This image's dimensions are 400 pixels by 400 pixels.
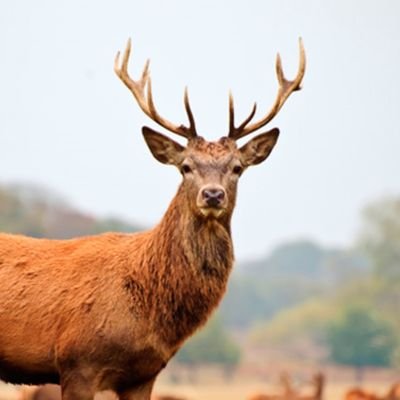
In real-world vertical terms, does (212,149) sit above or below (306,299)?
above

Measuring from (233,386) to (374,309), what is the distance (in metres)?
15.6

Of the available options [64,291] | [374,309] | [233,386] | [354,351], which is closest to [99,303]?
[64,291]

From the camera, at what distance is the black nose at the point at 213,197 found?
12836 mm

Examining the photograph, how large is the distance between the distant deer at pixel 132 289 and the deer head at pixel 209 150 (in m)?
0.01

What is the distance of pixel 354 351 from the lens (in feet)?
251

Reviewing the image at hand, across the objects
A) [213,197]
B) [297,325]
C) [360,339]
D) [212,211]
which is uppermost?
[213,197]

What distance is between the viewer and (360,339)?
248 feet

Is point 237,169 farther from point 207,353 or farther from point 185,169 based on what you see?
point 207,353

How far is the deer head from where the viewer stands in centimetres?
1305

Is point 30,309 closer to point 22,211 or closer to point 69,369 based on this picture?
point 69,369

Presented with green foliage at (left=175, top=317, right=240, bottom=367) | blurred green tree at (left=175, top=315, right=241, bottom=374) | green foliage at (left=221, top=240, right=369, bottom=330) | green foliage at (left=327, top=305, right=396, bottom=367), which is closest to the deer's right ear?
green foliage at (left=327, top=305, right=396, bottom=367)

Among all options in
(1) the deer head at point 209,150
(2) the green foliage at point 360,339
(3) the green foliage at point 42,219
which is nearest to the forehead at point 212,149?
(1) the deer head at point 209,150

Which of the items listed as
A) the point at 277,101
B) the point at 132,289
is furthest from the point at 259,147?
the point at 132,289

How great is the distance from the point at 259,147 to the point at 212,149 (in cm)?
64
